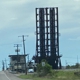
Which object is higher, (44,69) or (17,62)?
(17,62)

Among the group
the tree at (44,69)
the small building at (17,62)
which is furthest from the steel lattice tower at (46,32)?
the small building at (17,62)

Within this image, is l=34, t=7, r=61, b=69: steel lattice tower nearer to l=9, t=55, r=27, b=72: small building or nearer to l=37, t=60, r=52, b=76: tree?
l=37, t=60, r=52, b=76: tree

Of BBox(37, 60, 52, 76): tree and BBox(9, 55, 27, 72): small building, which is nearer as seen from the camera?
BBox(37, 60, 52, 76): tree

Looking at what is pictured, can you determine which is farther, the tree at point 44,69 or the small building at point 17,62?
the small building at point 17,62

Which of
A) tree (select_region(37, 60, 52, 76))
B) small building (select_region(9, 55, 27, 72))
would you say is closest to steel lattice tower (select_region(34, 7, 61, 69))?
tree (select_region(37, 60, 52, 76))

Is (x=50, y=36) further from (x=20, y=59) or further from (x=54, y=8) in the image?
(x=20, y=59)

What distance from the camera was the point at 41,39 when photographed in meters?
81.9

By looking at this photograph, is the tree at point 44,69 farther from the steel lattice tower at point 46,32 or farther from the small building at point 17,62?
the small building at point 17,62

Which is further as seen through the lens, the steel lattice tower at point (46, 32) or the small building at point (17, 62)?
the small building at point (17, 62)

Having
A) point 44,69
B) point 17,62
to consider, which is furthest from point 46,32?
point 17,62

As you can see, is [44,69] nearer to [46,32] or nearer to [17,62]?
[46,32]

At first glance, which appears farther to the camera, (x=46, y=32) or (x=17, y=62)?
(x=17, y=62)

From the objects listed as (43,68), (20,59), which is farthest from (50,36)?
(20,59)

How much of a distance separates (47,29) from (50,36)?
1.85 metres
